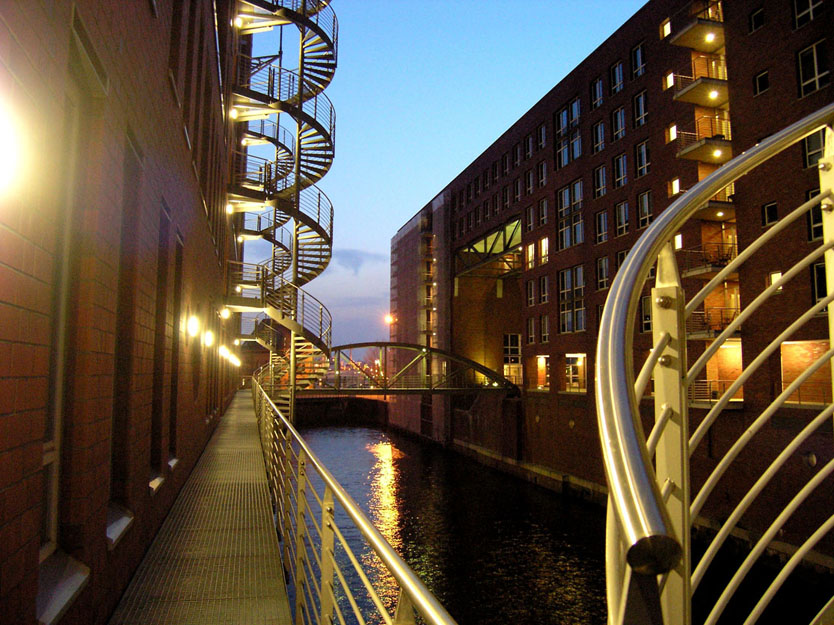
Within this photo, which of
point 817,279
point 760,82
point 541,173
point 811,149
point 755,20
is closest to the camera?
point 817,279

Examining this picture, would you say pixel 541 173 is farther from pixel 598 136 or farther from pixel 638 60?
pixel 638 60

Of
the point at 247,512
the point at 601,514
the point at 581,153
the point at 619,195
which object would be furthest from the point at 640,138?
the point at 247,512

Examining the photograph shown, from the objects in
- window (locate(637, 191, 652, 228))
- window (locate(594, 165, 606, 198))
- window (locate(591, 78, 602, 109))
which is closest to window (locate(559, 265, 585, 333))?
window (locate(594, 165, 606, 198))

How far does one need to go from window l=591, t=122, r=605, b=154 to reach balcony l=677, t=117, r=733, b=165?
4714 millimetres

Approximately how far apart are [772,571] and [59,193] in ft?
62.1

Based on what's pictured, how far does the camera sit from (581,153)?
26.1m

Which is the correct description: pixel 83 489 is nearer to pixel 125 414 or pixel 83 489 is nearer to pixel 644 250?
pixel 125 414

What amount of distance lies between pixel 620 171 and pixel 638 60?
4.32m

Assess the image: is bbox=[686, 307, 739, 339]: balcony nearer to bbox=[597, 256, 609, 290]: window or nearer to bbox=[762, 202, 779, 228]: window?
bbox=[762, 202, 779, 228]: window

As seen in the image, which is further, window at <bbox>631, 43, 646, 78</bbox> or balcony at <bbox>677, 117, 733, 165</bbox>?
window at <bbox>631, 43, 646, 78</bbox>

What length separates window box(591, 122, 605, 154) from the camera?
24906mm

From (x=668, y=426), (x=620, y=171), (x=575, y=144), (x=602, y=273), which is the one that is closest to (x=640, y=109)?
(x=620, y=171)

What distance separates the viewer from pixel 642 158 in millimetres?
22609

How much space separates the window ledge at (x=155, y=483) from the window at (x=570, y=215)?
22.7 metres
